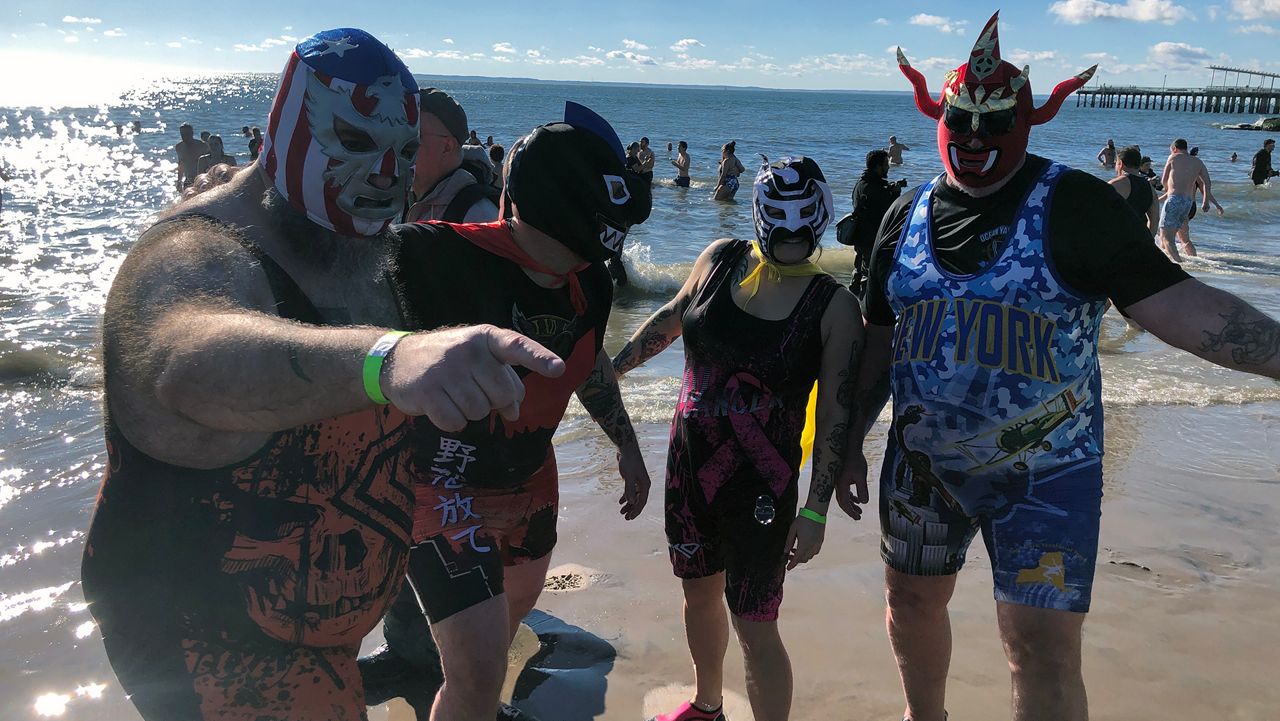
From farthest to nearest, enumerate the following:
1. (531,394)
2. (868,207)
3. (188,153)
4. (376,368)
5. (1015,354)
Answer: (188,153)
(868,207)
(531,394)
(1015,354)
(376,368)

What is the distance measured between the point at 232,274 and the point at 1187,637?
4.24m

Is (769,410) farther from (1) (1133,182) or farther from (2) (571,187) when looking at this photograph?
(1) (1133,182)

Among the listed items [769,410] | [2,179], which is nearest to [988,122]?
[769,410]

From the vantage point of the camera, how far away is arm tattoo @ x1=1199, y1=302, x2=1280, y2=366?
2465 millimetres

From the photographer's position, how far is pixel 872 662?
3.80 metres

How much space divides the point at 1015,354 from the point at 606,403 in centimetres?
150

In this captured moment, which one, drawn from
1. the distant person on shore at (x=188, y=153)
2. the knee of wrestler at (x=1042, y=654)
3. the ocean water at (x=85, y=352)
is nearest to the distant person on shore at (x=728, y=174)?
the ocean water at (x=85, y=352)

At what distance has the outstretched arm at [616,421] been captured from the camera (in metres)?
3.45

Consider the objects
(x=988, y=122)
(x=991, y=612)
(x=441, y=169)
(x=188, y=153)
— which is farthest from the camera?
(x=188, y=153)

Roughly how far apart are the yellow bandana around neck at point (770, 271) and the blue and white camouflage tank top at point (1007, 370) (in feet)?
1.39

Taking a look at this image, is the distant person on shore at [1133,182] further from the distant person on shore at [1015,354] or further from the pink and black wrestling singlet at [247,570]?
the pink and black wrestling singlet at [247,570]

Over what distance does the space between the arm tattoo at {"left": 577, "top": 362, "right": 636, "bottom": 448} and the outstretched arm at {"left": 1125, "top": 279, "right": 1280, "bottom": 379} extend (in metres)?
1.81

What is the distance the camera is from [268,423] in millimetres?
1387

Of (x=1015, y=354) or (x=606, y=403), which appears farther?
(x=606, y=403)
